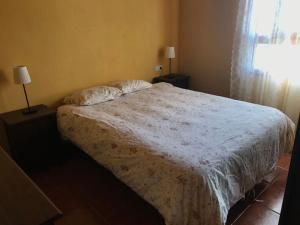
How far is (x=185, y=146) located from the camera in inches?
71.0

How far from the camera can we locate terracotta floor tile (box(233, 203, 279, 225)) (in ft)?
6.20

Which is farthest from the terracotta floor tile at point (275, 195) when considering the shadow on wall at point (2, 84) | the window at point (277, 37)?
the shadow on wall at point (2, 84)

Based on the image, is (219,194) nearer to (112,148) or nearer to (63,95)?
(112,148)

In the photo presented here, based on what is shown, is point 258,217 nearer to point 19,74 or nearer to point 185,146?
point 185,146

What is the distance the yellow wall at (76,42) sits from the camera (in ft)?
8.21

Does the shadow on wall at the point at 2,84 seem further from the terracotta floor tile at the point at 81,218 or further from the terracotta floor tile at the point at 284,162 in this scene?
the terracotta floor tile at the point at 284,162

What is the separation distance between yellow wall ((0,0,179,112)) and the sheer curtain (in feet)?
4.26

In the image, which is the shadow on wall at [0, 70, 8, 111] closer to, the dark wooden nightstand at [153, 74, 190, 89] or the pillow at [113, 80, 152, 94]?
the pillow at [113, 80, 152, 94]

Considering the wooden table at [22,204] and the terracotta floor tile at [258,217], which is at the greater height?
the wooden table at [22,204]

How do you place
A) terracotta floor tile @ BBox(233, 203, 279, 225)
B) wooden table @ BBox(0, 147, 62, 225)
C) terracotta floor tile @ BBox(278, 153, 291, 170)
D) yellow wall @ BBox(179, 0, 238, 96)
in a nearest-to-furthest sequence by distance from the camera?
wooden table @ BBox(0, 147, 62, 225) → terracotta floor tile @ BBox(233, 203, 279, 225) → terracotta floor tile @ BBox(278, 153, 291, 170) → yellow wall @ BBox(179, 0, 238, 96)

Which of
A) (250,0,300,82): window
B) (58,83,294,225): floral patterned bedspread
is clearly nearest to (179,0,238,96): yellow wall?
(250,0,300,82): window

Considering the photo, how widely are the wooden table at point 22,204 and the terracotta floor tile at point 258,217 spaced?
5.06 feet

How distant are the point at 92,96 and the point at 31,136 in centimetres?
80

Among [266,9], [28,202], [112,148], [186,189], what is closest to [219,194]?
[186,189]
